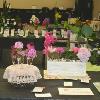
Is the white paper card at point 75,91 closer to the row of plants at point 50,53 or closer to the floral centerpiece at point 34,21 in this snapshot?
the row of plants at point 50,53

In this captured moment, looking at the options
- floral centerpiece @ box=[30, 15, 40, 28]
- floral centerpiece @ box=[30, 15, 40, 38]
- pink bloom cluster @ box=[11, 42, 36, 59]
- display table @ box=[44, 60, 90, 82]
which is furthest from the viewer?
floral centerpiece @ box=[30, 15, 40, 28]

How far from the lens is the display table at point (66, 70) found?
323 cm

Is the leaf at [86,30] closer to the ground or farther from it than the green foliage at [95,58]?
farther from it

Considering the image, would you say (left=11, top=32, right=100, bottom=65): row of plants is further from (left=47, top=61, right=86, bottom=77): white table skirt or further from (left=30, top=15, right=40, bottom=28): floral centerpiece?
(left=30, top=15, right=40, bottom=28): floral centerpiece

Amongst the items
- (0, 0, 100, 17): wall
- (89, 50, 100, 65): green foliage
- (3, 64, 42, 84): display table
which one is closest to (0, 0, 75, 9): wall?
(0, 0, 100, 17): wall

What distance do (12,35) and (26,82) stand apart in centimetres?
384

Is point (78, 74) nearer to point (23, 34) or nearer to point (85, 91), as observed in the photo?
point (85, 91)

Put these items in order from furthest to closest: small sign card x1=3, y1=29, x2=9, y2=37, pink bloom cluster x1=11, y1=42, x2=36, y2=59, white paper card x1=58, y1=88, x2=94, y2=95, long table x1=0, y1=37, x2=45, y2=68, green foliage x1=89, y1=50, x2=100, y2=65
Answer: small sign card x1=3, y1=29, x2=9, y2=37, long table x1=0, y1=37, x2=45, y2=68, green foliage x1=89, y1=50, x2=100, y2=65, pink bloom cluster x1=11, y1=42, x2=36, y2=59, white paper card x1=58, y1=88, x2=94, y2=95

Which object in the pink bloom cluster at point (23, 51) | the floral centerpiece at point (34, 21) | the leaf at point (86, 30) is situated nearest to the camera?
the pink bloom cluster at point (23, 51)

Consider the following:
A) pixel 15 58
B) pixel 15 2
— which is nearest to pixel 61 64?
pixel 15 58

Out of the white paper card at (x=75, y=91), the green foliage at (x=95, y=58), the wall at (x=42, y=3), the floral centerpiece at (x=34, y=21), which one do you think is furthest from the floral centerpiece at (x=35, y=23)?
the wall at (x=42, y=3)

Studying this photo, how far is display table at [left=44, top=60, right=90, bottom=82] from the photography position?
3.23 meters

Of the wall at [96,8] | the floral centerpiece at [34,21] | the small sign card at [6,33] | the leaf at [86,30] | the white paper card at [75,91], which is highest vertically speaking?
the wall at [96,8]

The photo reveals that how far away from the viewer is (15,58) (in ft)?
10.5
